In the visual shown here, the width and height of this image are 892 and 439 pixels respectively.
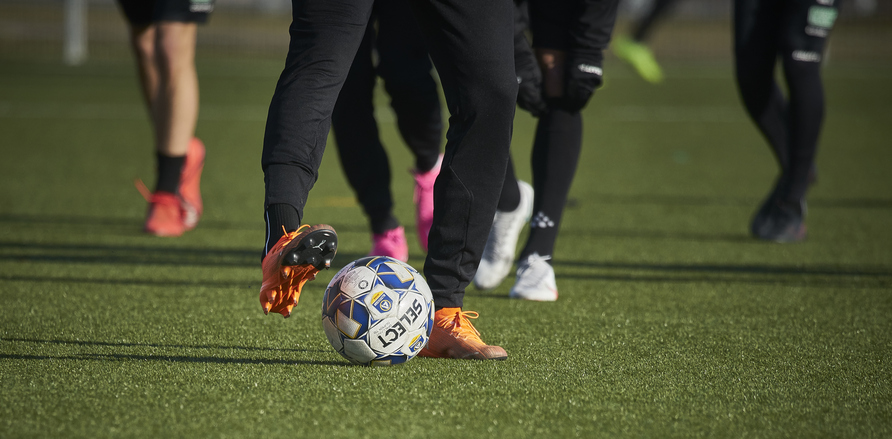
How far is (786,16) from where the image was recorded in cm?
374

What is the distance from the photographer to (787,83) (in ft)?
12.7

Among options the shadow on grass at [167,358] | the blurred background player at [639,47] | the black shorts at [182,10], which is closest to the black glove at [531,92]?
the shadow on grass at [167,358]

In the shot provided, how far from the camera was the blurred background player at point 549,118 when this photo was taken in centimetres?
275

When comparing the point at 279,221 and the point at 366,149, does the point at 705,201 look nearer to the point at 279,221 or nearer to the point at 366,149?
the point at 366,149

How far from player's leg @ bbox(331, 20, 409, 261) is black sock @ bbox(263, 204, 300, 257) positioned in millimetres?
1101

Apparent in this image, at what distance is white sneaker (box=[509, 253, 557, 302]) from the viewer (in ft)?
9.07

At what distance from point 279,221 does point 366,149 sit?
126 centimetres

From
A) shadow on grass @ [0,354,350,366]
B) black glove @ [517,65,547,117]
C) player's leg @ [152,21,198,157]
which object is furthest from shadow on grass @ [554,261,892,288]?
player's leg @ [152,21,198,157]

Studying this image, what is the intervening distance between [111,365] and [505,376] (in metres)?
0.84

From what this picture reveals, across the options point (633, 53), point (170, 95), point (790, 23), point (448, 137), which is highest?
point (448, 137)

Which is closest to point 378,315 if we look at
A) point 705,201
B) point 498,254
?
point 498,254

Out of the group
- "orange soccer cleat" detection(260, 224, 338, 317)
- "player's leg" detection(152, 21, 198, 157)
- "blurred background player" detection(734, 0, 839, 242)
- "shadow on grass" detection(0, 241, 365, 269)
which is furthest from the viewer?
"player's leg" detection(152, 21, 198, 157)

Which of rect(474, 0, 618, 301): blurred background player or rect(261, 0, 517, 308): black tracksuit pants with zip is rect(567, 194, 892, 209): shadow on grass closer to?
rect(474, 0, 618, 301): blurred background player

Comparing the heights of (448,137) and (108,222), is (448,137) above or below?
above
